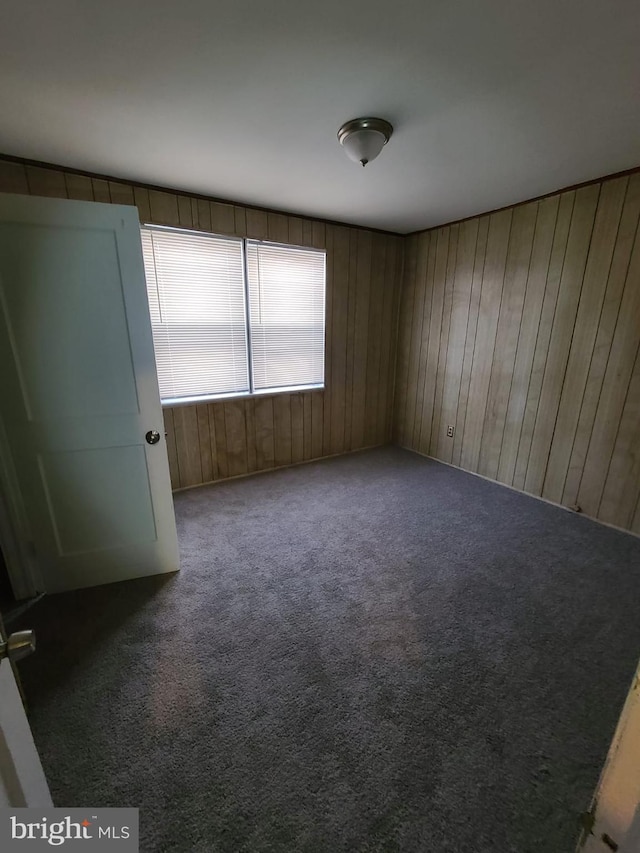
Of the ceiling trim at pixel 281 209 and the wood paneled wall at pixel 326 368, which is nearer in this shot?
the ceiling trim at pixel 281 209

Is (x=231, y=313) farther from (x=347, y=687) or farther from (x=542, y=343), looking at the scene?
(x=347, y=687)

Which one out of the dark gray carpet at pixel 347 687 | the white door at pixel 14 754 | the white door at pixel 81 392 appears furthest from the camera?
the white door at pixel 81 392

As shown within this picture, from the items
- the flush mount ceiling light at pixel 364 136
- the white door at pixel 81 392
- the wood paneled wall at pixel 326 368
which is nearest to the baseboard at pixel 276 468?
the wood paneled wall at pixel 326 368

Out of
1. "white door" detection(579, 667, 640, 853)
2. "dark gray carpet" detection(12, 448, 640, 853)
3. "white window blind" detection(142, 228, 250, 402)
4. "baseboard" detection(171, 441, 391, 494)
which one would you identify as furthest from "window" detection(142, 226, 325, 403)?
"white door" detection(579, 667, 640, 853)

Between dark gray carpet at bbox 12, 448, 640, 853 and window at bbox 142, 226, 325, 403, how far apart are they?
1.42 meters

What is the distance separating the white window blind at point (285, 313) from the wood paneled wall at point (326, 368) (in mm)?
108

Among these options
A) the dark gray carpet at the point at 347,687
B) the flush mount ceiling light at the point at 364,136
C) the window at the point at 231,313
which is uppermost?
the flush mount ceiling light at the point at 364,136

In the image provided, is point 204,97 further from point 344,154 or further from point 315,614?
point 315,614

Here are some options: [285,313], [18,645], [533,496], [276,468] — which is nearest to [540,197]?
[285,313]

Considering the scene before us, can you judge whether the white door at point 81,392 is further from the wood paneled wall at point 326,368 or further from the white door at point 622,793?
the white door at point 622,793

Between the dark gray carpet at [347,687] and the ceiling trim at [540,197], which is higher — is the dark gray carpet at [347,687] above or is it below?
below

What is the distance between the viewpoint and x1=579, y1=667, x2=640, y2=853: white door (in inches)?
19.4

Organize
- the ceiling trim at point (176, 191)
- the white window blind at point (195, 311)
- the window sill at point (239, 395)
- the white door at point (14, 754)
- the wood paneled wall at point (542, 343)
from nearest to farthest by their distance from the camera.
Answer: the white door at point (14, 754)
the ceiling trim at point (176, 191)
the wood paneled wall at point (542, 343)
the white window blind at point (195, 311)
the window sill at point (239, 395)

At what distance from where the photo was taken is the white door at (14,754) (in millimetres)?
645
